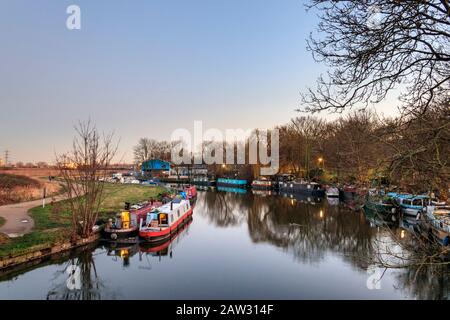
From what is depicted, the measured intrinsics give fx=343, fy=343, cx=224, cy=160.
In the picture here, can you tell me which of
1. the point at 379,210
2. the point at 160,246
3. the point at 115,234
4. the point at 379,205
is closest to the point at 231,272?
the point at 160,246

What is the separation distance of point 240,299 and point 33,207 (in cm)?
1612

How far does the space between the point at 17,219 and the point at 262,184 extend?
4126cm

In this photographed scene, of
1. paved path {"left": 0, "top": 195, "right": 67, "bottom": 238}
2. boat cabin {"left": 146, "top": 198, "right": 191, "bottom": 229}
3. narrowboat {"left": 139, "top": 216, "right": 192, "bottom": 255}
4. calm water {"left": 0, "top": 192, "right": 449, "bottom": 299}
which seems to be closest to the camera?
calm water {"left": 0, "top": 192, "right": 449, "bottom": 299}

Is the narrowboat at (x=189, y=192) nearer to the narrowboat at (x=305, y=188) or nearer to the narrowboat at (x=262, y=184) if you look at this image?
the narrowboat at (x=305, y=188)

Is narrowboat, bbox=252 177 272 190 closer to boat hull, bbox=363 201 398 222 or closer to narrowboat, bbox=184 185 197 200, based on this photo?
narrowboat, bbox=184 185 197 200

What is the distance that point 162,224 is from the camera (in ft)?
61.5

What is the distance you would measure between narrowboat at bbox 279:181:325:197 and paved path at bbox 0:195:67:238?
31309 mm

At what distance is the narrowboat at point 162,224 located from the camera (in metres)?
17.1

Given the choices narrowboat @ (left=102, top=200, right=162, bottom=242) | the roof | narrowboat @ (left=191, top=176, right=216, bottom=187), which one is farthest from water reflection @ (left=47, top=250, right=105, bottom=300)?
the roof

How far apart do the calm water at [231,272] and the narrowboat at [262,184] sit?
108 feet

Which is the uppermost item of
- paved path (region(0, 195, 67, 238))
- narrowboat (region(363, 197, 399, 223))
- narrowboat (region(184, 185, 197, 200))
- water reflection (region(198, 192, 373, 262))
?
narrowboat (region(363, 197, 399, 223))

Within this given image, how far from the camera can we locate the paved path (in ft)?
47.4

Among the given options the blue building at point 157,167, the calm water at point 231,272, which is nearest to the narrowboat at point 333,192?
the calm water at point 231,272
